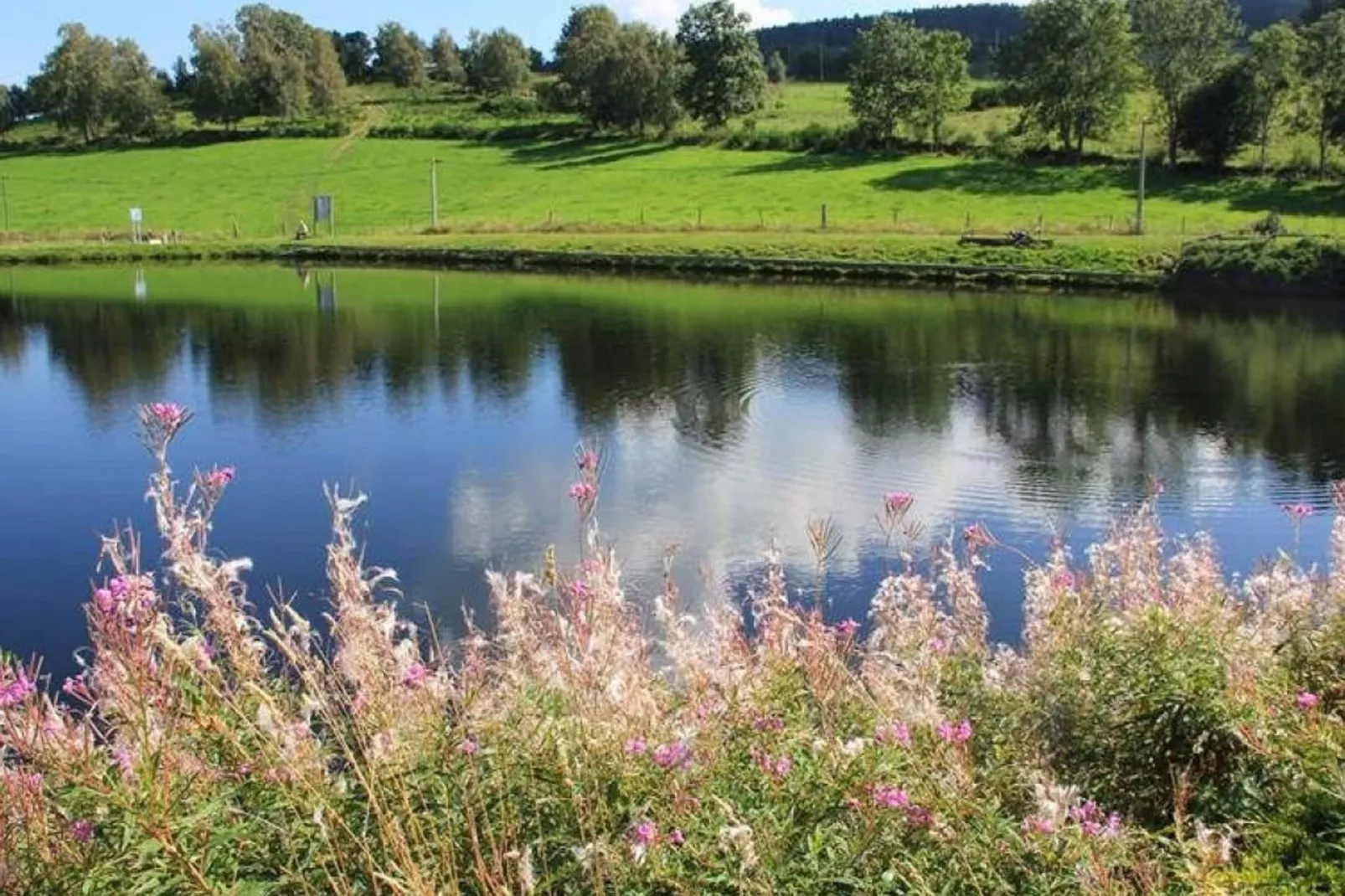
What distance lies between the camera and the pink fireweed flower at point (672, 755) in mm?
4531

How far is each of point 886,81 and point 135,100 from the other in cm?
6320

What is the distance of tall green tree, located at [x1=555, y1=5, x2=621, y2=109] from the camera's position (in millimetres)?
99625

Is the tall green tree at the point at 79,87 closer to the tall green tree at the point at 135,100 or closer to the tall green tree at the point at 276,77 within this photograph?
the tall green tree at the point at 135,100

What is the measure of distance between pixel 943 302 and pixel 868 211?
2239 centimetres

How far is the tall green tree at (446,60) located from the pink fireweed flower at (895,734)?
491 ft

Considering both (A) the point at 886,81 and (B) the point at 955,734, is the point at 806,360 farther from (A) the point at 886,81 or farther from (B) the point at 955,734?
(A) the point at 886,81

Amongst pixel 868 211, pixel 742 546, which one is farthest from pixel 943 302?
pixel 742 546

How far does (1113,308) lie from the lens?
1884 inches

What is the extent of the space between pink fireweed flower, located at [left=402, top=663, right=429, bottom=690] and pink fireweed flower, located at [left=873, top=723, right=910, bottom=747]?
5.92 ft

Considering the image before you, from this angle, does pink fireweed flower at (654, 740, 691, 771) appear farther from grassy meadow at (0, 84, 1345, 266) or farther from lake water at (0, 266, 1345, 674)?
grassy meadow at (0, 84, 1345, 266)

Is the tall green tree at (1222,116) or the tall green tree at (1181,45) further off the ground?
the tall green tree at (1181,45)

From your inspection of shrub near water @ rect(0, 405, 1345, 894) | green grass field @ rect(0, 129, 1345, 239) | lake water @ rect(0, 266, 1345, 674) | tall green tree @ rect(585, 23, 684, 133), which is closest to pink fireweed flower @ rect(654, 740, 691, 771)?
shrub near water @ rect(0, 405, 1345, 894)

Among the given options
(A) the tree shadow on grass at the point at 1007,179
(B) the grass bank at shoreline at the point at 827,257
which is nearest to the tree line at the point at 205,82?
(B) the grass bank at shoreline at the point at 827,257

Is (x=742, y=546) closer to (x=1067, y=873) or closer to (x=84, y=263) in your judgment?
(x=1067, y=873)
